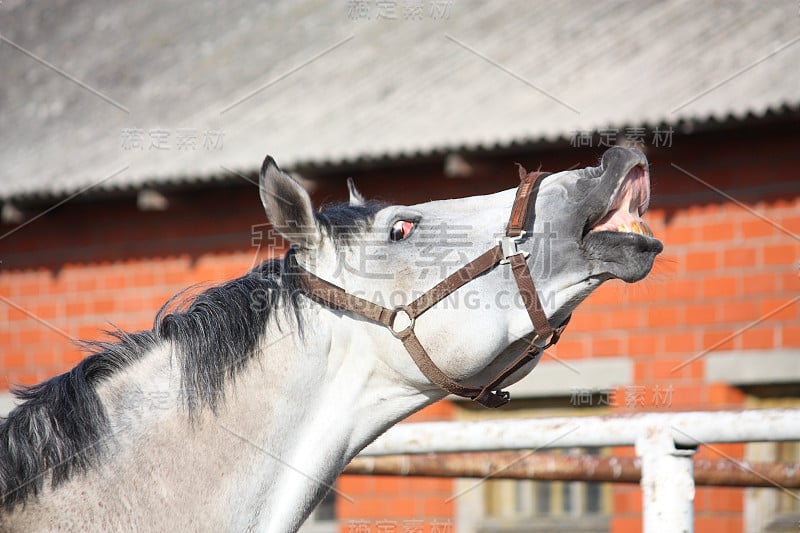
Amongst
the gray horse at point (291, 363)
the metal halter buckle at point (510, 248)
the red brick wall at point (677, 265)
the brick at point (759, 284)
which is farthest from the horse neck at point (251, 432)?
the brick at point (759, 284)

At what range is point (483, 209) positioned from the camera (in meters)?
2.52

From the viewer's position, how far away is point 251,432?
2270 millimetres

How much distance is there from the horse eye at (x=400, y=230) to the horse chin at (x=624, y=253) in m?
0.49

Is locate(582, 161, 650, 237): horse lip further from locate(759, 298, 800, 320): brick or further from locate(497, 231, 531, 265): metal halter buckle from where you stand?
locate(759, 298, 800, 320): brick

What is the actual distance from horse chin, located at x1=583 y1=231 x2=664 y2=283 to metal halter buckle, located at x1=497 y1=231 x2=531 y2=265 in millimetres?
178

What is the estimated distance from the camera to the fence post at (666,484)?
2268 mm

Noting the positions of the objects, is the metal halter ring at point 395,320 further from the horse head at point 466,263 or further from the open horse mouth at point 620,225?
the open horse mouth at point 620,225

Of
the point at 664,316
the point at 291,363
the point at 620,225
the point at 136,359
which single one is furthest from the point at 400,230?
the point at 664,316

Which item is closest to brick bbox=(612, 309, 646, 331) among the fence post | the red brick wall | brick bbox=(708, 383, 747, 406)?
the red brick wall

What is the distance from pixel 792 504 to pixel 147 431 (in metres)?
5.21

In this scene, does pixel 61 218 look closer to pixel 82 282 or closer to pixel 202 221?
pixel 82 282

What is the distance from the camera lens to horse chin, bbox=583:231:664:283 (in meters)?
2.37

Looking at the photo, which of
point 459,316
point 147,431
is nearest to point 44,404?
point 147,431

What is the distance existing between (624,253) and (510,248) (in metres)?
0.30
